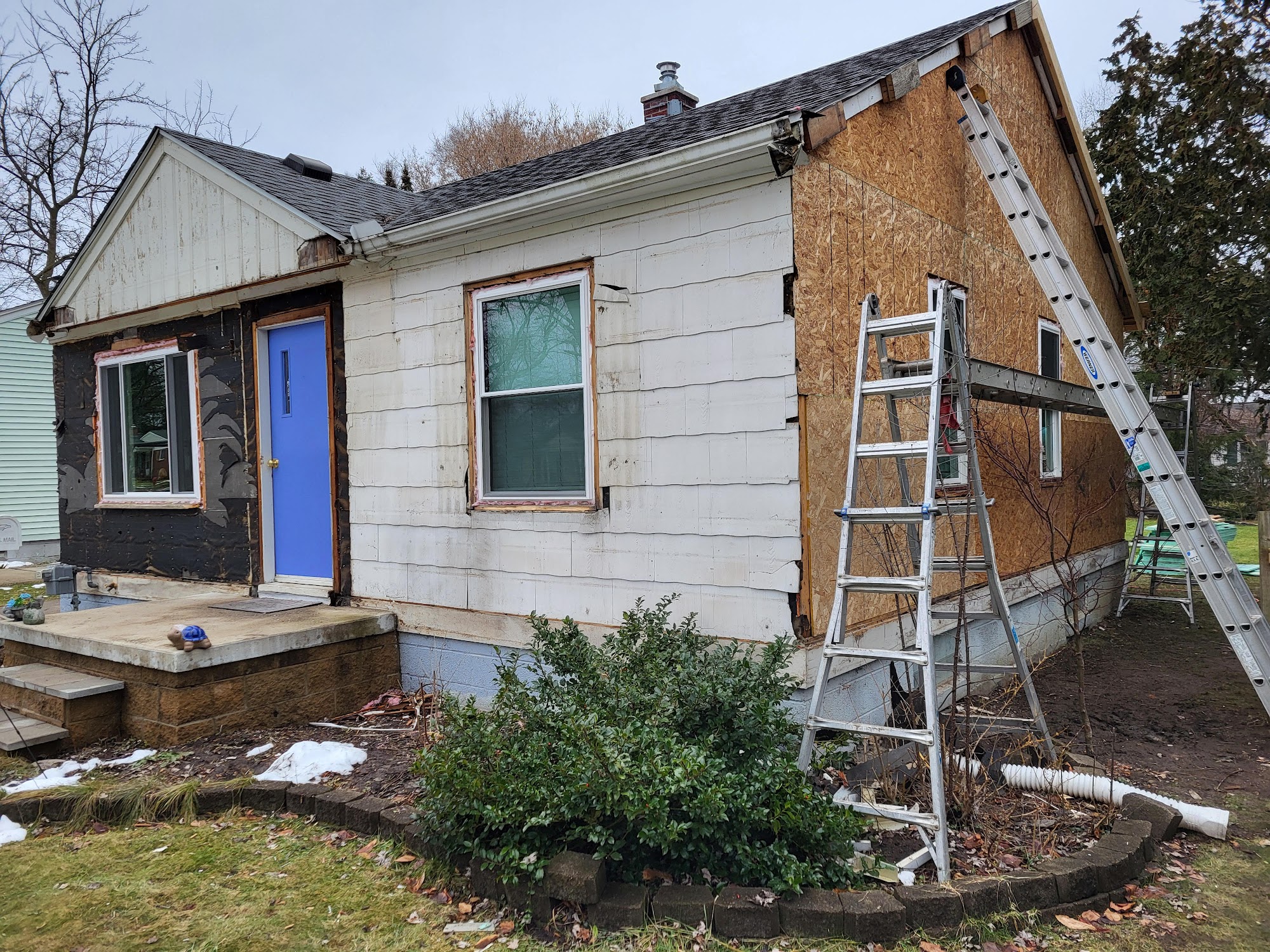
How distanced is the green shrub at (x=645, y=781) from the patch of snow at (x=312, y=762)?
123 cm

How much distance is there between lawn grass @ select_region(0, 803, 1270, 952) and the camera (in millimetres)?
3240

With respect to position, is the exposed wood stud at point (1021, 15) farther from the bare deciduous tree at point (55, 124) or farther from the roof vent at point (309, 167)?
the bare deciduous tree at point (55, 124)

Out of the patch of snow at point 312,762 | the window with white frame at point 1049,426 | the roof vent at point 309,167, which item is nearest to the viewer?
the patch of snow at point 312,762

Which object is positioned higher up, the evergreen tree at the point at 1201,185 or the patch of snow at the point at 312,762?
the evergreen tree at the point at 1201,185

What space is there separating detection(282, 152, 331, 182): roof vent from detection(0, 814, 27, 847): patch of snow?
6.49 metres

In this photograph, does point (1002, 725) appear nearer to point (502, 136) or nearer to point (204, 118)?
point (204, 118)

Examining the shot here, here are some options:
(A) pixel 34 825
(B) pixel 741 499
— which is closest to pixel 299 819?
(A) pixel 34 825

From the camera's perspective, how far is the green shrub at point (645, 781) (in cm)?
334

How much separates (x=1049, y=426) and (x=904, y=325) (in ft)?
17.5

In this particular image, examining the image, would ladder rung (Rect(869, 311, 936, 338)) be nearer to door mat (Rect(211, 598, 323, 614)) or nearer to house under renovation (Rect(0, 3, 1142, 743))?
house under renovation (Rect(0, 3, 1142, 743))

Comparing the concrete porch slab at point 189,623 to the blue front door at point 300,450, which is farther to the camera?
the blue front door at point 300,450

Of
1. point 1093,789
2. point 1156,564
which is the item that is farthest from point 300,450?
point 1156,564

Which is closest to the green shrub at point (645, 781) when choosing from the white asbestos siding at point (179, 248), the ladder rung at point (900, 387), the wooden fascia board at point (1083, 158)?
the ladder rung at point (900, 387)

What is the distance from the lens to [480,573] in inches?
243
